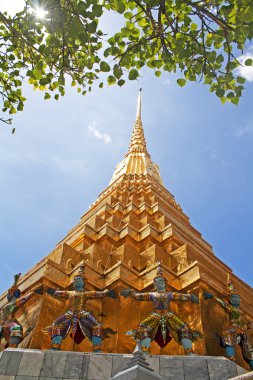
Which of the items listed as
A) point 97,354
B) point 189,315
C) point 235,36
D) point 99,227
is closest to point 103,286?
point 189,315

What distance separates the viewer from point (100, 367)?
317 inches

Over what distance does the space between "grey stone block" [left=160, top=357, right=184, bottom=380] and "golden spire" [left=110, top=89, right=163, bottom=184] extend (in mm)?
20124

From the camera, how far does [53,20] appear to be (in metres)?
7.67

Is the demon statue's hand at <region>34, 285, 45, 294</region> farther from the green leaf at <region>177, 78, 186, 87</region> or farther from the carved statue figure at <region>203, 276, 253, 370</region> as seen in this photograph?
the green leaf at <region>177, 78, 186, 87</region>

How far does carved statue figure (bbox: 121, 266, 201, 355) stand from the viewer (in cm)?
912

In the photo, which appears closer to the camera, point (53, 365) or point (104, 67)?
point (104, 67)

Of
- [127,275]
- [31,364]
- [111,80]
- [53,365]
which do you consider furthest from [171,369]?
[111,80]

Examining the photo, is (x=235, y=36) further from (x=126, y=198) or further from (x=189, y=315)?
(x=126, y=198)

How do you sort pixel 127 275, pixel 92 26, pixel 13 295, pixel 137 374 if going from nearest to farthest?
1. pixel 137 374
2. pixel 92 26
3. pixel 13 295
4. pixel 127 275

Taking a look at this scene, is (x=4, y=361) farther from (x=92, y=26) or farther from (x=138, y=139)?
(x=138, y=139)

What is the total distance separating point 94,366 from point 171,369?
156cm

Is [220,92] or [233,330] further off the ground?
[220,92]

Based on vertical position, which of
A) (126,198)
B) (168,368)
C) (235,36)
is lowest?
(168,368)

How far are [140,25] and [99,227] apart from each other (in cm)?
1050
